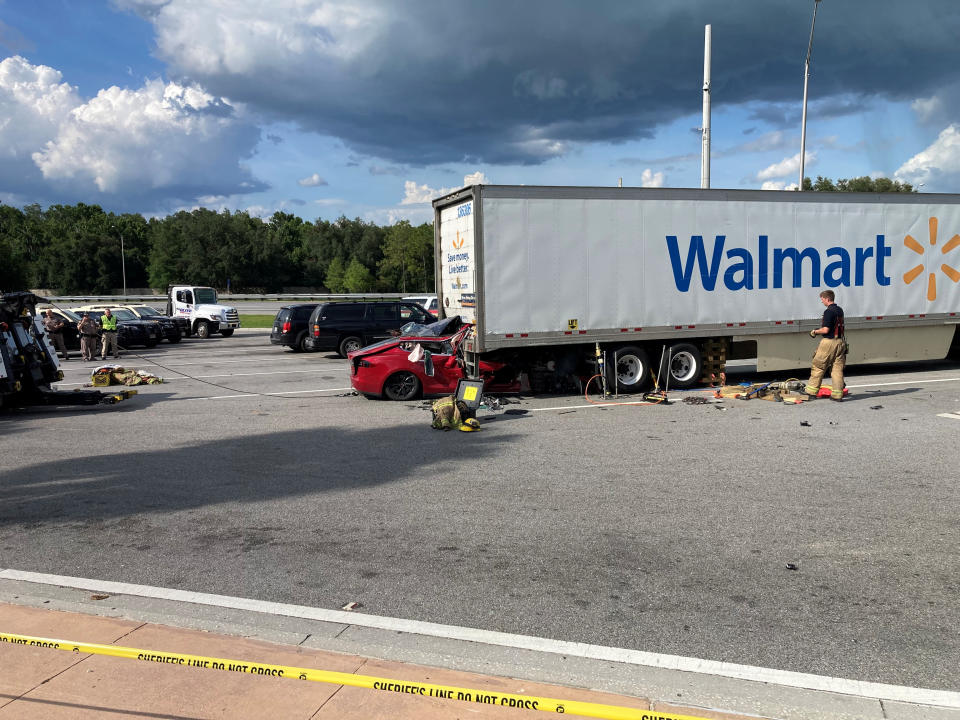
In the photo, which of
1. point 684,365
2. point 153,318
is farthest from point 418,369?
point 153,318

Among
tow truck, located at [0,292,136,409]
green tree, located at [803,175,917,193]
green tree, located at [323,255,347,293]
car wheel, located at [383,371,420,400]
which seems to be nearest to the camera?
tow truck, located at [0,292,136,409]

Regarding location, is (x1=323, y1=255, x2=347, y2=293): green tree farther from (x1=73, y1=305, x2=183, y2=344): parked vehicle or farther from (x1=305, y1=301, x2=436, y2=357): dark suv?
(x1=305, y1=301, x2=436, y2=357): dark suv

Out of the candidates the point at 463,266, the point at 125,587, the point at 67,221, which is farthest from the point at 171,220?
the point at 125,587

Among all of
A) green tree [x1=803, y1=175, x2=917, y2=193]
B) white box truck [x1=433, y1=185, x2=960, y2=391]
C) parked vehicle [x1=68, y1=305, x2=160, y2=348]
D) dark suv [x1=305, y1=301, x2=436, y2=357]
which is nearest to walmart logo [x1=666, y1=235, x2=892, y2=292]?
white box truck [x1=433, y1=185, x2=960, y2=391]

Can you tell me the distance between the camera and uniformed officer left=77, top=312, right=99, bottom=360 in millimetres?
22266

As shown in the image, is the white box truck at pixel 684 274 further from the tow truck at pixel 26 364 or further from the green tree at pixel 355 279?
the green tree at pixel 355 279

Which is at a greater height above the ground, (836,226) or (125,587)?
(836,226)

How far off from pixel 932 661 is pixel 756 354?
11.3m

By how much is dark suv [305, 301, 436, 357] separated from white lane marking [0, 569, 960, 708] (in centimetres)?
1715

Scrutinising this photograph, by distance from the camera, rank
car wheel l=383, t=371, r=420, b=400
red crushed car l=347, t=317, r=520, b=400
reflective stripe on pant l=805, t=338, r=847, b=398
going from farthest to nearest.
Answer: car wheel l=383, t=371, r=420, b=400 → red crushed car l=347, t=317, r=520, b=400 → reflective stripe on pant l=805, t=338, r=847, b=398

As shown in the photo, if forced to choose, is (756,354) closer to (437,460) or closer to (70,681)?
(437,460)

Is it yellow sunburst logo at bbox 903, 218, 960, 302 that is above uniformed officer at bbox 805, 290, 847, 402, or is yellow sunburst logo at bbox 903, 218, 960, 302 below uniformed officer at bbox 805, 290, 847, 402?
above

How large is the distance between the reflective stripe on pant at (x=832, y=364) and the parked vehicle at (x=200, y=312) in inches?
1059

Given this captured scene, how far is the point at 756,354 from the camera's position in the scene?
14.5 m
